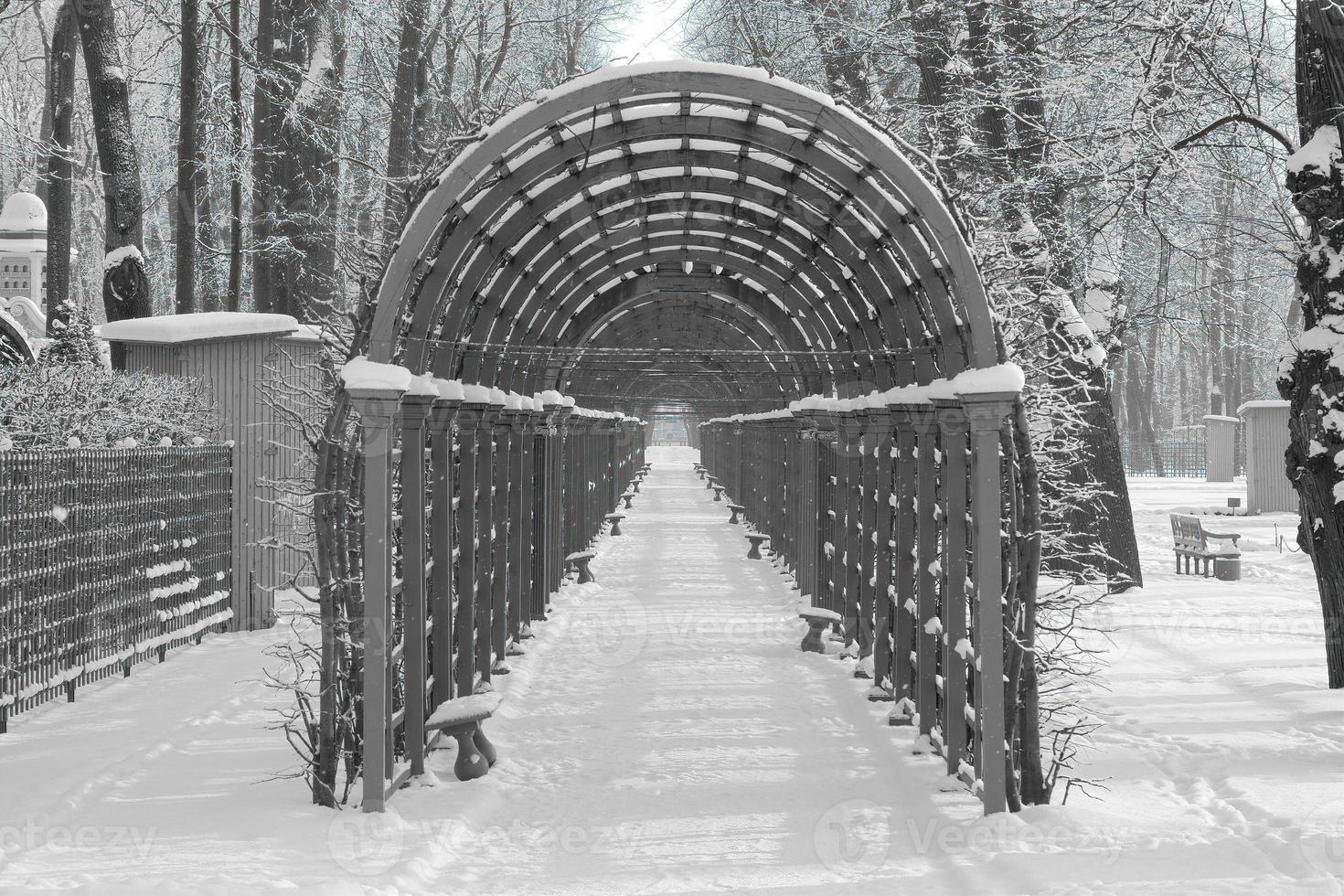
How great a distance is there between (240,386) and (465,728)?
20.7 feet

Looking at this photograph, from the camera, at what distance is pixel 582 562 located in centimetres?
1545

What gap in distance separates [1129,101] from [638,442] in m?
34.9

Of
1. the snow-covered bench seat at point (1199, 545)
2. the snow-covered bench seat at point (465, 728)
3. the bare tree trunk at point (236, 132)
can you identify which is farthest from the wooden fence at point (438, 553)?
the bare tree trunk at point (236, 132)

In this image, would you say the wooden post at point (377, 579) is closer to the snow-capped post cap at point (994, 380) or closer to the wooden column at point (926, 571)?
the snow-capped post cap at point (994, 380)

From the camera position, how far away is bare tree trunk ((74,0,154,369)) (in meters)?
14.1

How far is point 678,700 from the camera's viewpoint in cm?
871

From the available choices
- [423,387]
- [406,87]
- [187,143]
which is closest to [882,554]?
[423,387]

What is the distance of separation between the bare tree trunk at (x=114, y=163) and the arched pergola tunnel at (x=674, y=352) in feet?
17.4

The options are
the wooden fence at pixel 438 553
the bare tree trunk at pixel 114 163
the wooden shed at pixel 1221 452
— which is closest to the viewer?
the wooden fence at pixel 438 553

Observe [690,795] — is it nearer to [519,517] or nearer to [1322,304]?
[519,517]

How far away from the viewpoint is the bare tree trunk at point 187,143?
16.8m

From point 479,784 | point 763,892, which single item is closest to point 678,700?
point 479,784

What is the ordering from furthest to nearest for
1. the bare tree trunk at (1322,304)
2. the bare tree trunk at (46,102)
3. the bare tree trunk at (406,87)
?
the bare tree trunk at (46,102) < the bare tree trunk at (406,87) < the bare tree trunk at (1322,304)

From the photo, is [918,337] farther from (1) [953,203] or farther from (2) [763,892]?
(2) [763,892]
